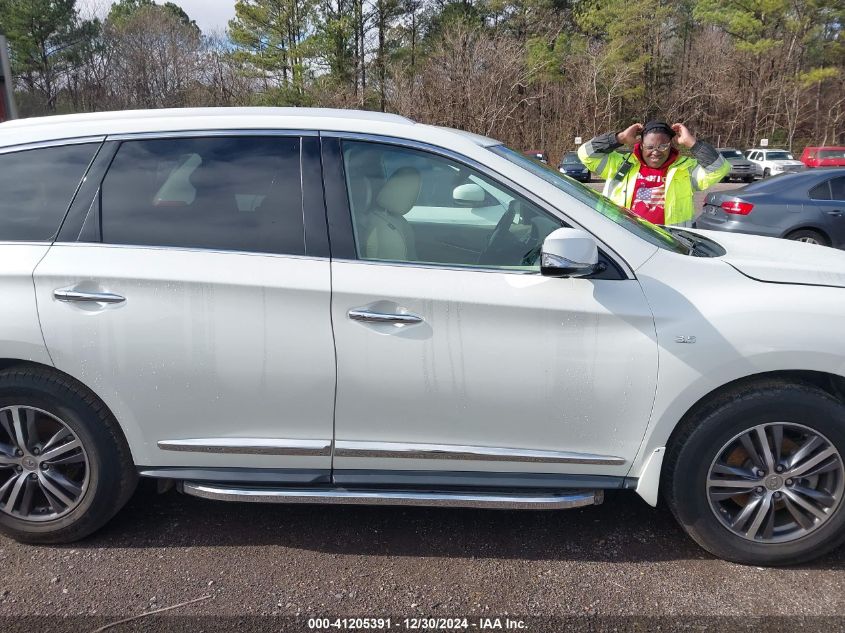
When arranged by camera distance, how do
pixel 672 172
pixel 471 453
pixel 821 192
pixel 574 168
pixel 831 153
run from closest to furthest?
1. pixel 471 453
2. pixel 672 172
3. pixel 821 192
4. pixel 574 168
5. pixel 831 153

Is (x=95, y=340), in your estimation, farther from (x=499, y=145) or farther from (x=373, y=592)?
(x=499, y=145)

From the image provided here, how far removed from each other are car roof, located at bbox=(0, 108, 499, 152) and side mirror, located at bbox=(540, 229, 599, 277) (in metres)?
0.63

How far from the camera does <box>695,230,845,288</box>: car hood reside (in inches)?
102

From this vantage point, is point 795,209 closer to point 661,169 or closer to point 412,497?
point 661,169

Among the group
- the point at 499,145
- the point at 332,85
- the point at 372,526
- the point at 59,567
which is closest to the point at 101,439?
the point at 59,567

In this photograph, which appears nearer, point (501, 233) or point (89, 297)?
point (89, 297)

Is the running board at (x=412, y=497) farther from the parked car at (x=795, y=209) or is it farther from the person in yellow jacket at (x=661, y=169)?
the parked car at (x=795, y=209)

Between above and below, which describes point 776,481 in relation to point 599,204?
below

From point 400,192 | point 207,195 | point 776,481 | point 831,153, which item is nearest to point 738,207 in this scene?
point 776,481

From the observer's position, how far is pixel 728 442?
2525 mm

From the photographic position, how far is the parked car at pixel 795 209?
8.46 m

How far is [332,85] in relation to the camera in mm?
39062

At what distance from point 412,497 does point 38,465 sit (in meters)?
1.60

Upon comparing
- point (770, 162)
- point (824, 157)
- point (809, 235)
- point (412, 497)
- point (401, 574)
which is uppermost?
point (824, 157)
